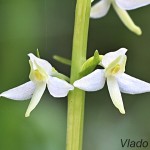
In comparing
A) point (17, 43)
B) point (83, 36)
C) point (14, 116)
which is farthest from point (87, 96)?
point (83, 36)

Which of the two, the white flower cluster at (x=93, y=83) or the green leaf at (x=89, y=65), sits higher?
the green leaf at (x=89, y=65)

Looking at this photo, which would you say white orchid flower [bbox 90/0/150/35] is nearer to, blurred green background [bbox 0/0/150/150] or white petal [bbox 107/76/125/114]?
white petal [bbox 107/76/125/114]

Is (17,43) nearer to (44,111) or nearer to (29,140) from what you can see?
(44,111)

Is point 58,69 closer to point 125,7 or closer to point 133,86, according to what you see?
point 125,7

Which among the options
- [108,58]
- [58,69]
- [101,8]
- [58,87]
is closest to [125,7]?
[101,8]

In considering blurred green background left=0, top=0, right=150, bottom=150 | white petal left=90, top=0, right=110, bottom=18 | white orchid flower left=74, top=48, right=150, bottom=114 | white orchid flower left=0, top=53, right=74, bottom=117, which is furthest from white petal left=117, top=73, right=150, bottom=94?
blurred green background left=0, top=0, right=150, bottom=150

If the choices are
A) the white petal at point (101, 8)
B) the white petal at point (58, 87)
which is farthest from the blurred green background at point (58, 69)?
the white petal at point (58, 87)

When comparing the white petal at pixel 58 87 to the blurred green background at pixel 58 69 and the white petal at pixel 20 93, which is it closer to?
the white petal at pixel 20 93
